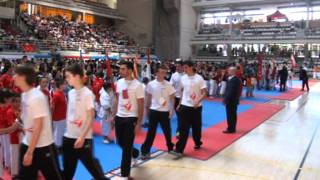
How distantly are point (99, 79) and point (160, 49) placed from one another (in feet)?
103

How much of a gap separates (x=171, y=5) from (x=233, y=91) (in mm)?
30802

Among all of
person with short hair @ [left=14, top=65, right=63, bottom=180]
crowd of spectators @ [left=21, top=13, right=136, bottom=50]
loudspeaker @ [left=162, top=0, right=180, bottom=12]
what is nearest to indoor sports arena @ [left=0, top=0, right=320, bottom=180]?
person with short hair @ [left=14, top=65, right=63, bottom=180]

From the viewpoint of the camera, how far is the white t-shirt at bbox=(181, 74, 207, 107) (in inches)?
254

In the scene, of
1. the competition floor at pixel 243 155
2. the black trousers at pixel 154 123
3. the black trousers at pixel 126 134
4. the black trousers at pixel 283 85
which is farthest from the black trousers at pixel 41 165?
the black trousers at pixel 283 85

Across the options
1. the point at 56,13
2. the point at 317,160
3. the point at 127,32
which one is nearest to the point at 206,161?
the point at 317,160

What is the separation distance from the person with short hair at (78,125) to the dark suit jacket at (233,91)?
5218mm

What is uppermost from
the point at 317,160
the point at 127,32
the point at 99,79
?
the point at 127,32

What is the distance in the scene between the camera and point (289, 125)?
32.7 ft

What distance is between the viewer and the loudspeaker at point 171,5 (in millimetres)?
37625

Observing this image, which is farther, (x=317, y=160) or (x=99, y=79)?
(x=99, y=79)

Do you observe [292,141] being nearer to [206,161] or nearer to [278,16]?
[206,161]

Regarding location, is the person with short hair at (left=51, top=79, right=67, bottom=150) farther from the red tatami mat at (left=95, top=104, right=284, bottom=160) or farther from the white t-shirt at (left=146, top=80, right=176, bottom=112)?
the red tatami mat at (left=95, top=104, right=284, bottom=160)

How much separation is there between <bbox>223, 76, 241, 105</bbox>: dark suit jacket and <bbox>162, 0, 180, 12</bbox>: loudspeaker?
30.5 m

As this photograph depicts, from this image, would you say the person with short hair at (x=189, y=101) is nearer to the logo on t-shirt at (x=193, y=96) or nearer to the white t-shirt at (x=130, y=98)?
the logo on t-shirt at (x=193, y=96)
